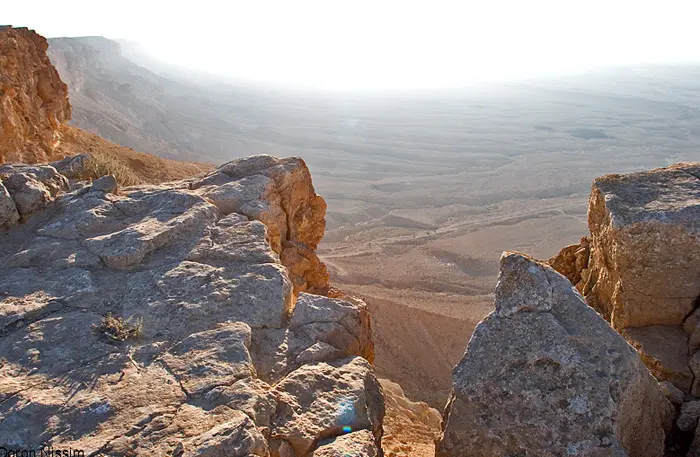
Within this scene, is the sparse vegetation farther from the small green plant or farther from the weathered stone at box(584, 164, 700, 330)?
the weathered stone at box(584, 164, 700, 330)

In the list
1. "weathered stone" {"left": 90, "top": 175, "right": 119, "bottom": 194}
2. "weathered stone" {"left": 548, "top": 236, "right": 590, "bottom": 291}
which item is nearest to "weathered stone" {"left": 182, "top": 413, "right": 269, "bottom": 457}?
"weathered stone" {"left": 90, "top": 175, "right": 119, "bottom": 194}

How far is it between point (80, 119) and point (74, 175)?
4396cm

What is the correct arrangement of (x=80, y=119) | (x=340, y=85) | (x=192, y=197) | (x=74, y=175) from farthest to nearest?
(x=340, y=85)
(x=80, y=119)
(x=74, y=175)
(x=192, y=197)

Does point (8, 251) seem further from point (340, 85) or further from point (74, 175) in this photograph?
point (340, 85)

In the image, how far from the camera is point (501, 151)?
211 ft

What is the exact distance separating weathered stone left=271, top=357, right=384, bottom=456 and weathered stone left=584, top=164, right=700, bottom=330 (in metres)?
3.64

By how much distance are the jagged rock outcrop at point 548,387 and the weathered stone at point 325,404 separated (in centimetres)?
76

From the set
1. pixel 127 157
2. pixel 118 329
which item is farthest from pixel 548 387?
pixel 127 157

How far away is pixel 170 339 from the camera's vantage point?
5062 millimetres

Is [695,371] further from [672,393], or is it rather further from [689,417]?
[689,417]

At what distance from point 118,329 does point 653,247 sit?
6.19 meters

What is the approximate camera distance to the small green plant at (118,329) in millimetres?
5004

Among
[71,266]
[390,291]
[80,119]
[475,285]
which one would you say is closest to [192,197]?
[71,266]

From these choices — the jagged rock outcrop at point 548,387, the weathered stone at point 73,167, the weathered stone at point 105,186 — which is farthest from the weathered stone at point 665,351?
the weathered stone at point 73,167
